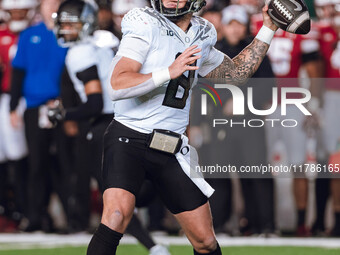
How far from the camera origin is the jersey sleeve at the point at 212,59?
202 inches

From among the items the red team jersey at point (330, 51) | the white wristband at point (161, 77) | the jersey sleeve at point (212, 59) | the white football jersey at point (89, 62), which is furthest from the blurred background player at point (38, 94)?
the white wristband at point (161, 77)

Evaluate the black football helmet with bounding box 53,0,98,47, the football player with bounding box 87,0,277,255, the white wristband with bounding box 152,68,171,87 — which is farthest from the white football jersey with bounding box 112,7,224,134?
the black football helmet with bounding box 53,0,98,47

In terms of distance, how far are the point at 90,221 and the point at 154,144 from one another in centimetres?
414

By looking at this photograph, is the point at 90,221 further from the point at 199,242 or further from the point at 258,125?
the point at 199,242

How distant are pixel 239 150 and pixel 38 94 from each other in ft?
6.35

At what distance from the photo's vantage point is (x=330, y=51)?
8.55 meters

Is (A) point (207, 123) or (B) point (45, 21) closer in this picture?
(A) point (207, 123)

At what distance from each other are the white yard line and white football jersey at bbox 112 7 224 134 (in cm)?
312

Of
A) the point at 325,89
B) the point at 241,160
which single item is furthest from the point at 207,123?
the point at 325,89

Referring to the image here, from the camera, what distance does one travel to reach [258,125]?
820cm

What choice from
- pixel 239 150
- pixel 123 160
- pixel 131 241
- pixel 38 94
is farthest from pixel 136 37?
pixel 38 94

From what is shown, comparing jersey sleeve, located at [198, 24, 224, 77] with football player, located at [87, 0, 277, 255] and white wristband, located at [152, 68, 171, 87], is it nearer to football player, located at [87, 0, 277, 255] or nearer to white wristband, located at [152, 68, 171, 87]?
football player, located at [87, 0, 277, 255]

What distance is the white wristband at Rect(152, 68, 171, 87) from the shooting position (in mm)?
4539

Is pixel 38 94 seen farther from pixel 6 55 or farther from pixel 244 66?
pixel 244 66
